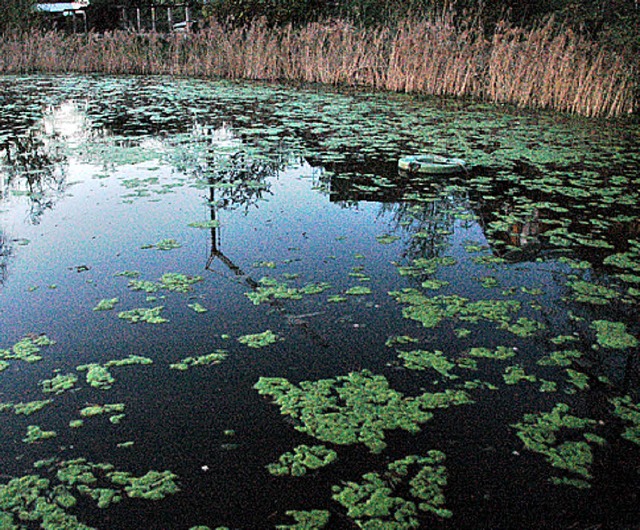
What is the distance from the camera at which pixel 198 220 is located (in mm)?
3295

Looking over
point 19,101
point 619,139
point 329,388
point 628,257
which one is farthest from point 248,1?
point 329,388

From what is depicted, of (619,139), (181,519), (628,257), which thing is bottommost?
(181,519)

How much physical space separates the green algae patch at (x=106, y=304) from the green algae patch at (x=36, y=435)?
71 cm

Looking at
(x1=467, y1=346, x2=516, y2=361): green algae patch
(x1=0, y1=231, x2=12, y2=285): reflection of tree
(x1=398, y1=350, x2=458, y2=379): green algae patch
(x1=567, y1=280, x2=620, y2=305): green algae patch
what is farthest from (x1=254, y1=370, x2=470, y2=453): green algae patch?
(x1=0, y1=231, x2=12, y2=285): reflection of tree

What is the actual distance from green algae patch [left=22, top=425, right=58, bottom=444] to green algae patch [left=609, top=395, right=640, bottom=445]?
1.51 m

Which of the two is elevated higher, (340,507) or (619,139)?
(619,139)

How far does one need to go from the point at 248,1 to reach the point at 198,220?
409 inches

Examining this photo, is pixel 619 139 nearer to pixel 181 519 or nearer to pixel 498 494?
pixel 498 494

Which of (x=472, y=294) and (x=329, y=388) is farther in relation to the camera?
(x=472, y=294)

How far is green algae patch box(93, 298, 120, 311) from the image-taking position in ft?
7.27

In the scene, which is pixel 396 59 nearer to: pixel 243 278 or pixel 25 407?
pixel 243 278

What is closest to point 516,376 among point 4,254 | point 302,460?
point 302,460

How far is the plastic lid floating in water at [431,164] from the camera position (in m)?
4.31

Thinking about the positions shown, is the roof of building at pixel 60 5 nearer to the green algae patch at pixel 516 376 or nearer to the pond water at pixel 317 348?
the pond water at pixel 317 348
